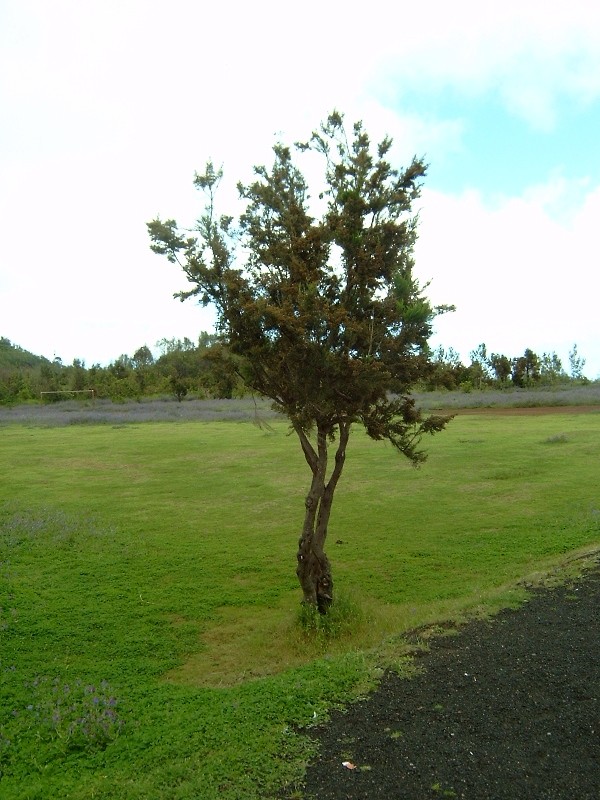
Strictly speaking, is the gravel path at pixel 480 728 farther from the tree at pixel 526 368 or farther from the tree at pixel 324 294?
the tree at pixel 526 368

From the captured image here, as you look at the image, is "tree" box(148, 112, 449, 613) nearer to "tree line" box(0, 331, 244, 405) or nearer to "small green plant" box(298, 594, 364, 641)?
"small green plant" box(298, 594, 364, 641)

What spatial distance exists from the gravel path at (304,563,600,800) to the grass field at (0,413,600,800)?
1.15 ft

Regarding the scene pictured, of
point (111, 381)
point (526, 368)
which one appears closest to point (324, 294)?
point (526, 368)

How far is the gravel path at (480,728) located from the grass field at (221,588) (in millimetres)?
349

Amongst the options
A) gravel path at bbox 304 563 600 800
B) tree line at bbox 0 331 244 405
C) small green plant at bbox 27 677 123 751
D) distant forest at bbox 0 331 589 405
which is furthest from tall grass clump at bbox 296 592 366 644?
tree line at bbox 0 331 244 405

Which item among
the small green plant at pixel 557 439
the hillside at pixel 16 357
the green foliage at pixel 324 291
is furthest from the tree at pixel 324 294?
the hillside at pixel 16 357

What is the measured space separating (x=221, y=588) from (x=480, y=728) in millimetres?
6358

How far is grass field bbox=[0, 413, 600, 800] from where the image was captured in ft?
16.0

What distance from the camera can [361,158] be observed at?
26.8ft

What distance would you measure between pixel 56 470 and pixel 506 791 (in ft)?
62.5

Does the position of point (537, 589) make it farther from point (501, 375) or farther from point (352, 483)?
point (501, 375)

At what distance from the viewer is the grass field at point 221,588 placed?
487cm

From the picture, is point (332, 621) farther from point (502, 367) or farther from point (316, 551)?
point (502, 367)

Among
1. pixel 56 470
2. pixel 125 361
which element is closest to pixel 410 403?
pixel 56 470
